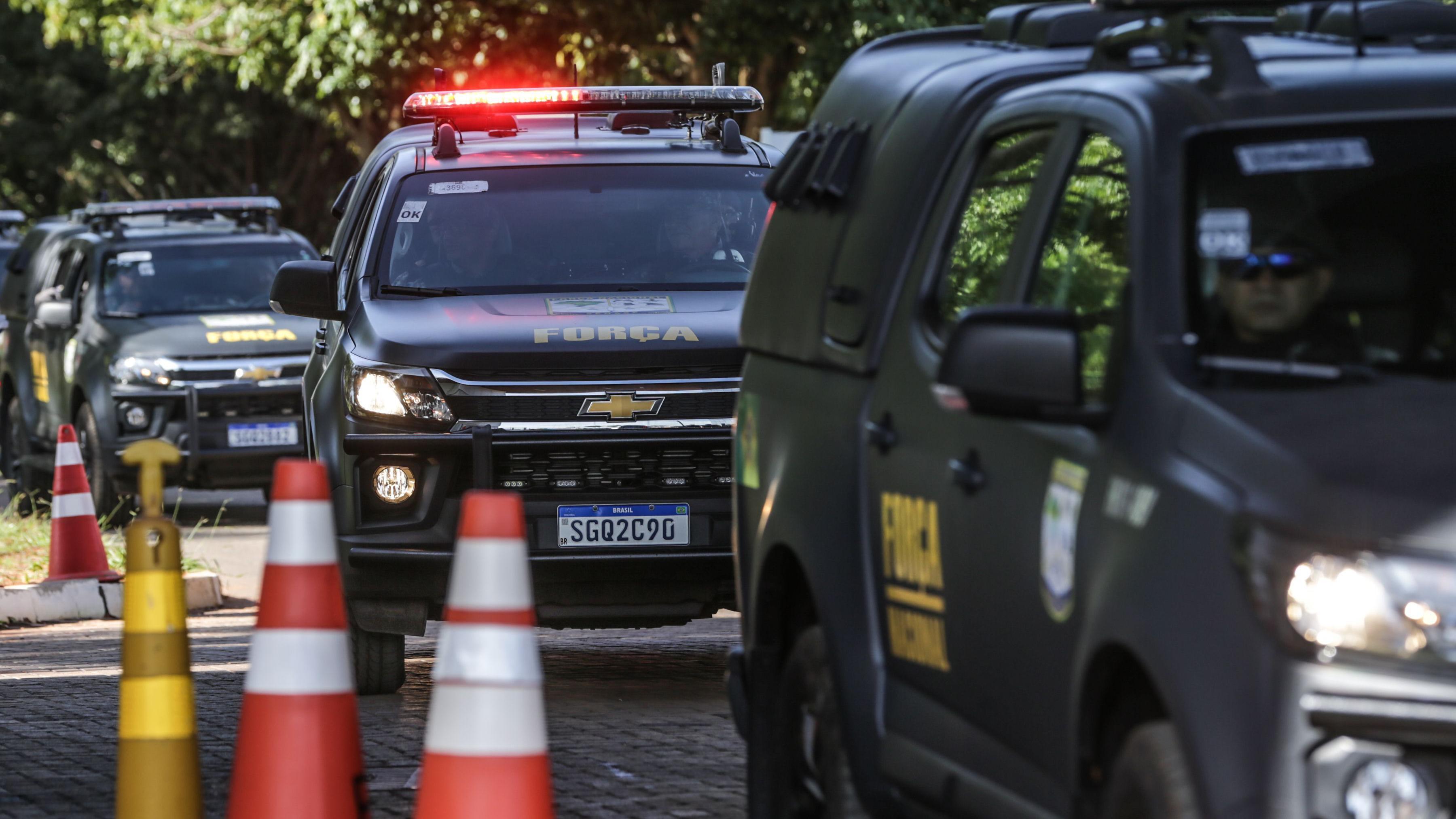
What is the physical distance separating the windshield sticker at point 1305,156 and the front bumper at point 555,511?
4.47m

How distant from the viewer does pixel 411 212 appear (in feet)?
29.7

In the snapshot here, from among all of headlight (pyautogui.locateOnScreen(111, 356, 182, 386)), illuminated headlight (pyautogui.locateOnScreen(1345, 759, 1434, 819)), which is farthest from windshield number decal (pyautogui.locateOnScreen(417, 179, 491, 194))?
headlight (pyautogui.locateOnScreen(111, 356, 182, 386))

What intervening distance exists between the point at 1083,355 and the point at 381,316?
190 inches

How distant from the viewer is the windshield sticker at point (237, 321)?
53.2ft

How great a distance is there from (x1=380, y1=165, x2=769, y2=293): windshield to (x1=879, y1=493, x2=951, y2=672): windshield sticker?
175 inches

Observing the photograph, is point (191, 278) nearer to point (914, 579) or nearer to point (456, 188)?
point (456, 188)

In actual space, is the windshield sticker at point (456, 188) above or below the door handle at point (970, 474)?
below

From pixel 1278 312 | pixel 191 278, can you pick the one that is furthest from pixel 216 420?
pixel 1278 312

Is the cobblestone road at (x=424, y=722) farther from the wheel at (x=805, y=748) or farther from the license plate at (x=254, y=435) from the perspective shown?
the license plate at (x=254, y=435)

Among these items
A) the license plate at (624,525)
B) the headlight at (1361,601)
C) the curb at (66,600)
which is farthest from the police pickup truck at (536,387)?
the headlight at (1361,601)

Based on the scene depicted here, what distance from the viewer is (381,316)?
8523mm

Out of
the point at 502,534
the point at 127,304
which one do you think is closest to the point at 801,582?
the point at 502,534

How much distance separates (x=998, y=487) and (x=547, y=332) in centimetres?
449

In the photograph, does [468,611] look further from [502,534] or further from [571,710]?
[571,710]
